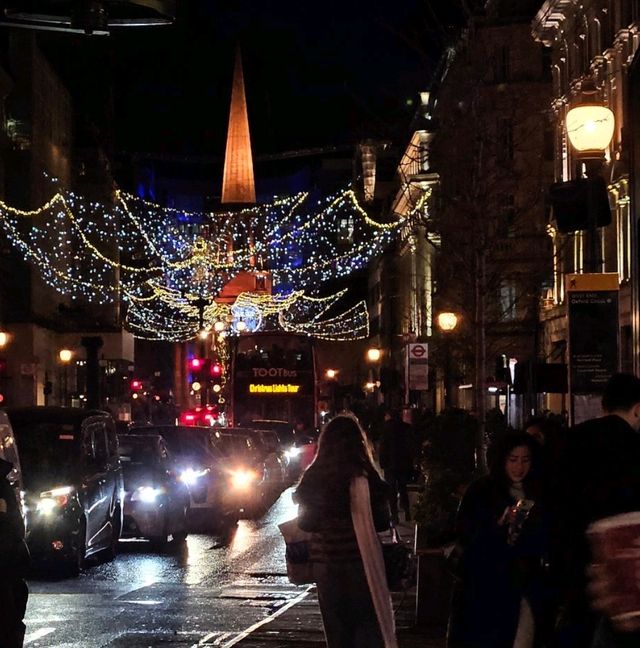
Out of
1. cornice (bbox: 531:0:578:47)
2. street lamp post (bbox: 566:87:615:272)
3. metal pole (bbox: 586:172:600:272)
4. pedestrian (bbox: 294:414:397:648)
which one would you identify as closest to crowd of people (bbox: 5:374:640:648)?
pedestrian (bbox: 294:414:397:648)

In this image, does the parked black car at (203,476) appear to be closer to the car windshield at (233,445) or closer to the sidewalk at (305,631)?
the car windshield at (233,445)

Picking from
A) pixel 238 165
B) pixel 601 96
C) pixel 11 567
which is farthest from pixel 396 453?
pixel 238 165

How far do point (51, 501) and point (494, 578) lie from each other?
10.8 meters

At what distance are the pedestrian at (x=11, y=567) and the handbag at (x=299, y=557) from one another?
5.80 feet

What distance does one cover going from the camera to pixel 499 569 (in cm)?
750

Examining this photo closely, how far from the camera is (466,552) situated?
7.64m

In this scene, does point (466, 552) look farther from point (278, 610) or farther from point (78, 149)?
point (78, 149)

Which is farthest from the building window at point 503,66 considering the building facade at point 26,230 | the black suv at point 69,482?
the black suv at point 69,482

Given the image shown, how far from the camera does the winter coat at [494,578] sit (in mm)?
7254

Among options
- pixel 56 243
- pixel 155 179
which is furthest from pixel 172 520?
pixel 155 179

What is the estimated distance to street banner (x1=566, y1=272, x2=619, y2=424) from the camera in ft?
41.5

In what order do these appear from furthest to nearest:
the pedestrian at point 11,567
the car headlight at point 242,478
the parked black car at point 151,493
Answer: the car headlight at point 242,478
the parked black car at point 151,493
the pedestrian at point 11,567

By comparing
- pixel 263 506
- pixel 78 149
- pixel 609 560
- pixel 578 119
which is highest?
pixel 78 149

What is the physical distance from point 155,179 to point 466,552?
133054mm
